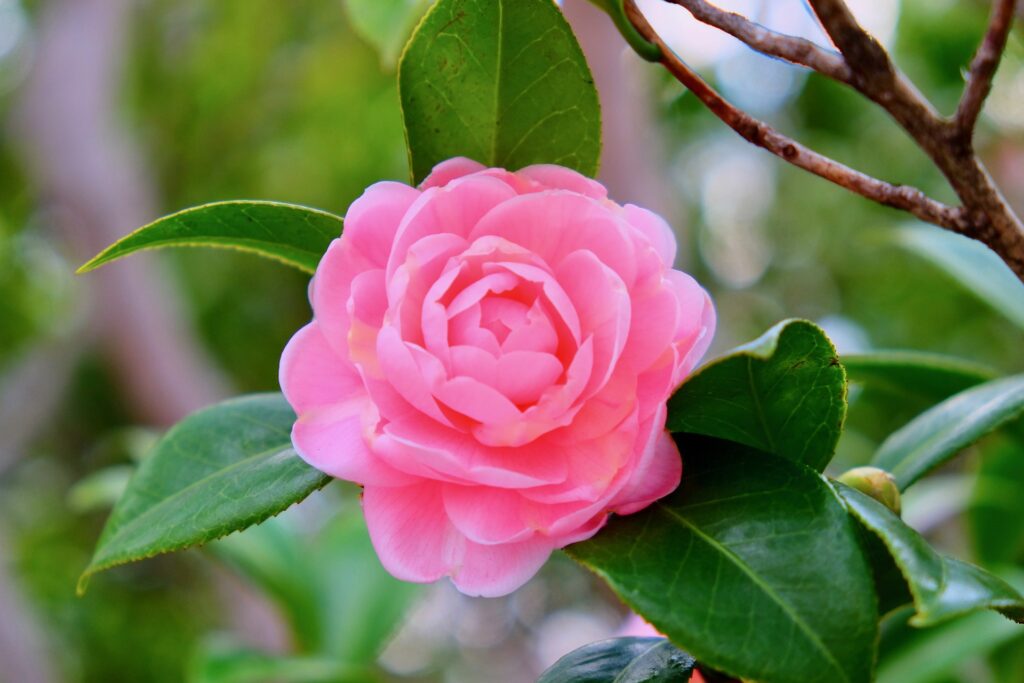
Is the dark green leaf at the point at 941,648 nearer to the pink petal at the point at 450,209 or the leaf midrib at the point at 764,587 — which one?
the leaf midrib at the point at 764,587

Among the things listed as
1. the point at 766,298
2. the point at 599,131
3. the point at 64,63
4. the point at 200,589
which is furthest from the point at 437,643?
the point at 599,131

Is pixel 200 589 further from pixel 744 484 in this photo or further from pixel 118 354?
pixel 744 484

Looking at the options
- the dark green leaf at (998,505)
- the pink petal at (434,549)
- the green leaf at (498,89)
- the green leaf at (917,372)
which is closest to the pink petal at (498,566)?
the pink petal at (434,549)

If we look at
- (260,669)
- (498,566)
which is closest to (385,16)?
(498,566)

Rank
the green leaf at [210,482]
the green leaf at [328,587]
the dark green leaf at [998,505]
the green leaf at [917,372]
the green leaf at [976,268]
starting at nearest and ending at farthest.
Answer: the green leaf at [210,482] → the green leaf at [917,372] → the green leaf at [976,268] → the dark green leaf at [998,505] → the green leaf at [328,587]

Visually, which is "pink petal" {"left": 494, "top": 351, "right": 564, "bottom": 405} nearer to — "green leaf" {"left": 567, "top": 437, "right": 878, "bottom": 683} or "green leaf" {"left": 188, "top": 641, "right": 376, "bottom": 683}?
"green leaf" {"left": 567, "top": 437, "right": 878, "bottom": 683}

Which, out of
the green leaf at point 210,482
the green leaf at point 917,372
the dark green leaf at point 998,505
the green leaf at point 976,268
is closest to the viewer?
the green leaf at point 210,482

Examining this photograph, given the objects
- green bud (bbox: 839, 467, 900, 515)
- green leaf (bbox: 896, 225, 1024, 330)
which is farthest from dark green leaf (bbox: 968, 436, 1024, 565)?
green bud (bbox: 839, 467, 900, 515)
